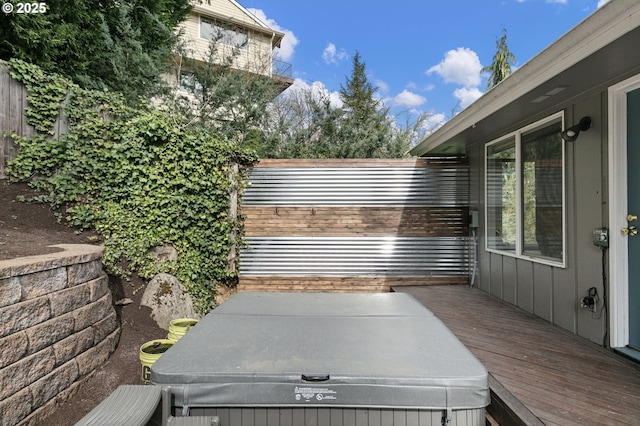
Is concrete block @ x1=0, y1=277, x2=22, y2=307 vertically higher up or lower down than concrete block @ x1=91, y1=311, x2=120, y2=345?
higher up

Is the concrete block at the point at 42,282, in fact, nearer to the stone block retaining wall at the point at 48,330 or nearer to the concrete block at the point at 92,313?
the stone block retaining wall at the point at 48,330

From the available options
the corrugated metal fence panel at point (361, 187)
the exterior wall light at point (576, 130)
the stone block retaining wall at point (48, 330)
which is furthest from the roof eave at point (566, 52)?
the stone block retaining wall at point (48, 330)

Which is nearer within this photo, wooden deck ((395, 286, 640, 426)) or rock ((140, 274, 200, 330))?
wooden deck ((395, 286, 640, 426))

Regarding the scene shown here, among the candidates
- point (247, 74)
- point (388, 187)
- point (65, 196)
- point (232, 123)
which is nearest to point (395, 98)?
point (247, 74)

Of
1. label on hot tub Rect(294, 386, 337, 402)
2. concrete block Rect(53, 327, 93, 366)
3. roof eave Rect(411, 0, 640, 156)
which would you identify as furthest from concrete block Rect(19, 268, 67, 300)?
roof eave Rect(411, 0, 640, 156)

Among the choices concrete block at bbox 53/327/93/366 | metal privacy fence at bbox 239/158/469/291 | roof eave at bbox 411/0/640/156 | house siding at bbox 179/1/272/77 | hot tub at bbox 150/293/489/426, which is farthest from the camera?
house siding at bbox 179/1/272/77

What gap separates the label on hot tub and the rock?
3.05m

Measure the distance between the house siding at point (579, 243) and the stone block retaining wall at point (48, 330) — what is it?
420 cm

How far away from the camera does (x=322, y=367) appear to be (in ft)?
4.71

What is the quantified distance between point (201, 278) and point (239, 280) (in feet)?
1.84

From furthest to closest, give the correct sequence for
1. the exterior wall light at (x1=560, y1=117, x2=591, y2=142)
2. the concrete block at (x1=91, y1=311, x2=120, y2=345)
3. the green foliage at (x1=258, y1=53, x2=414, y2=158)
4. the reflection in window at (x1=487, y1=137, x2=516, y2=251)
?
1. the green foliage at (x1=258, y1=53, x2=414, y2=158)
2. the reflection in window at (x1=487, y1=137, x2=516, y2=251)
3. the concrete block at (x1=91, y1=311, x2=120, y2=345)
4. the exterior wall light at (x1=560, y1=117, x2=591, y2=142)

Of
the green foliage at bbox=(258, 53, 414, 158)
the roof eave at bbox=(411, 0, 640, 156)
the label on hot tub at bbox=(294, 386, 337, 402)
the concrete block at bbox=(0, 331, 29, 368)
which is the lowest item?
the concrete block at bbox=(0, 331, 29, 368)

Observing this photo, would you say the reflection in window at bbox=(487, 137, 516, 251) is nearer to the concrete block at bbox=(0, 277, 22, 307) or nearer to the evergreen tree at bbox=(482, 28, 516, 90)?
the concrete block at bbox=(0, 277, 22, 307)

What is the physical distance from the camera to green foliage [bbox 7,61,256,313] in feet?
→ 13.0
